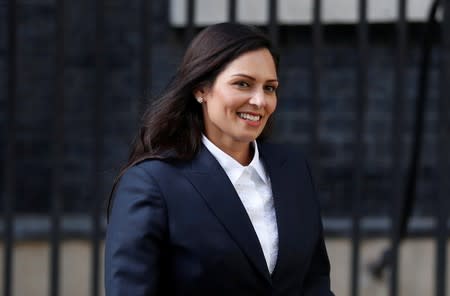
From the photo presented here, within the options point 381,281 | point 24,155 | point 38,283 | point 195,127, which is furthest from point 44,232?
point 195,127

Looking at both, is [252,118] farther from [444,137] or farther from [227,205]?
[444,137]

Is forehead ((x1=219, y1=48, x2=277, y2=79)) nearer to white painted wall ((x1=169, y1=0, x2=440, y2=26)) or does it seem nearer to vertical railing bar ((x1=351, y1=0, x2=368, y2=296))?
vertical railing bar ((x1=351, y1=0, x2=368, y2=296))

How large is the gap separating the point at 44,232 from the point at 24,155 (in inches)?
28.4

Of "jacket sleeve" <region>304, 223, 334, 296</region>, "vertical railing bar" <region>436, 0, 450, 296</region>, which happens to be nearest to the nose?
"jacket sleeve" <region>304, 223, 334, 296</region>

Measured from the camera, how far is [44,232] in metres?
5.92

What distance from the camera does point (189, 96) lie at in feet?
7.79

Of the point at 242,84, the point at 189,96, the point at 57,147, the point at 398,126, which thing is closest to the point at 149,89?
the point at 57,147

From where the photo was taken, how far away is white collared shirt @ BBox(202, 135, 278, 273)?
229cm

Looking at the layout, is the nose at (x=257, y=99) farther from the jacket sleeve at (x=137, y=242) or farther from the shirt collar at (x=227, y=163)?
the jacket sleeve at (x=137, y=242)

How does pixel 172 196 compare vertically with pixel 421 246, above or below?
above

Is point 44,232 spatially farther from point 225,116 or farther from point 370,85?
point 225,116

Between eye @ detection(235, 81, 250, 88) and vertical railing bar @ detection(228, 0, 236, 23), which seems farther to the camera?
vertical railing bar @ detection(228, 0, 236, 23)

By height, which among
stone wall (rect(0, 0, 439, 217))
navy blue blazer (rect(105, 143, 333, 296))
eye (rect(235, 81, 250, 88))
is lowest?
stone wall (rect(0, 0, 439, 217))

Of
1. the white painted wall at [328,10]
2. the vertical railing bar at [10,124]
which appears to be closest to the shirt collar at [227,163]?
the vertical railing bar at [10,124]
